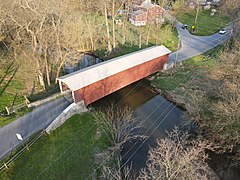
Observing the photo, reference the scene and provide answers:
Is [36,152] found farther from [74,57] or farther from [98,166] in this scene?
[74,57]

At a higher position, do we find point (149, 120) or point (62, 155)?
point (62, 155)

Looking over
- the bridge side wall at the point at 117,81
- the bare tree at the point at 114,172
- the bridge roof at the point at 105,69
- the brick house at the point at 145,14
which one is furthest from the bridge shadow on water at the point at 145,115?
the brick house at the point at 145,14

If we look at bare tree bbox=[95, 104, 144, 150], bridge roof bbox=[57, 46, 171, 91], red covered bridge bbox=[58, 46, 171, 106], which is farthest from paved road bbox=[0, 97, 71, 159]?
bare tree bbox=[95, 104, 144, 150]

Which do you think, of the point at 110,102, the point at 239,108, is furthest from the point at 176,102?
the point at 239,108

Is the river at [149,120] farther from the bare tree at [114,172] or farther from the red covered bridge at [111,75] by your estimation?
the red covered bridge at [111,75]

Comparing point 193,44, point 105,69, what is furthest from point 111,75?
point 193,44

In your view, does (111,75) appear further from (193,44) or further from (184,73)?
(193,44)

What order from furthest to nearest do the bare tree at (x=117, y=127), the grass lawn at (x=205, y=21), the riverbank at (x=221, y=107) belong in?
the grass lawn at (x=205, y=21), the bare tree at (x=117, y=127), the riverbank at (x=221, y=107)
